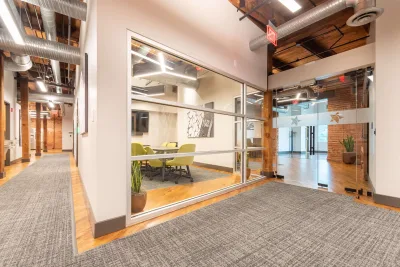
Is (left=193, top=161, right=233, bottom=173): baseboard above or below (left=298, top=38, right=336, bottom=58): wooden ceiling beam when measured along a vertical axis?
below

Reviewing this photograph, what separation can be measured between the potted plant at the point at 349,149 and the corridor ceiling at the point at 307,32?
2.68m

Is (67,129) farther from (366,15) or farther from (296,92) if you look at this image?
(366,15)

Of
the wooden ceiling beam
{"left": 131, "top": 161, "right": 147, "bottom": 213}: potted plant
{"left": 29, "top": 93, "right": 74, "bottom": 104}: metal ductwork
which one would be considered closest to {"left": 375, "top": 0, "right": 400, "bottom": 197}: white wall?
the wooden ceiling beam

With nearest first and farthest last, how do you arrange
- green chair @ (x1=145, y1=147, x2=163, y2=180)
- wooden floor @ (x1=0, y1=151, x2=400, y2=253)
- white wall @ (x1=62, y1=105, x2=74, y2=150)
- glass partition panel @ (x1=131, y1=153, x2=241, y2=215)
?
1. wooden floor @ (x1=0, y1=151, x2=400, y2=253)
2. glass partition panel @ (x1=131, y1=153, x2=241, y2=215)
3. green chair @ (x1=145, y1=147, x2=163, y2=180)
4. white wall @ (x1=62, y1=105, x2=74, y2=150)

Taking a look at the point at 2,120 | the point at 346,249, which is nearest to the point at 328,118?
the point at 346,249

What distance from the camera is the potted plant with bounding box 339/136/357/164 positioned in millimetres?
5200

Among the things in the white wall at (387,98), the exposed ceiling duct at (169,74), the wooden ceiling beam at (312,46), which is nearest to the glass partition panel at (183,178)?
the exposed ceiling duct at (169,74)

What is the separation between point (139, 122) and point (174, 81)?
153cm

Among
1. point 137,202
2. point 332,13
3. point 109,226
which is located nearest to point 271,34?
point 332,13

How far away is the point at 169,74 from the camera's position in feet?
12.1

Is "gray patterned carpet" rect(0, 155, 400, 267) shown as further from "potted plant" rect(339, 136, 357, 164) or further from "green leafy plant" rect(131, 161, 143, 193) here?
"potted plant" rect(339, 136, 357, 164)

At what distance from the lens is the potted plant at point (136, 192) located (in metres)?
2.38

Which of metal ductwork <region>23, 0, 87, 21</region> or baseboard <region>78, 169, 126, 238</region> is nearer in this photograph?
baseboard <region>78, 169, 126, 238</region>

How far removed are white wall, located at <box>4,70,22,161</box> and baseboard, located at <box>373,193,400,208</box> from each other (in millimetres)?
10938
